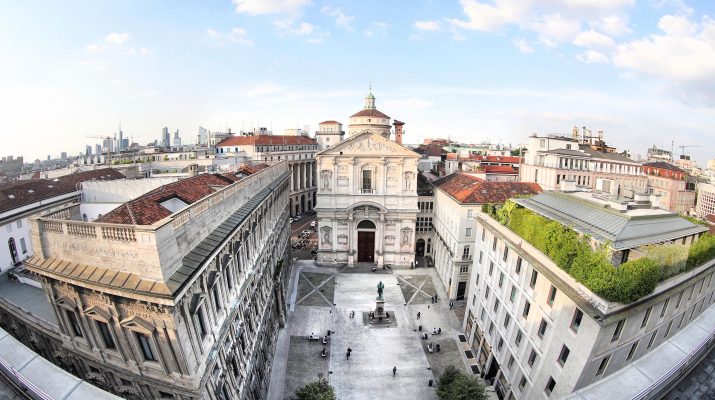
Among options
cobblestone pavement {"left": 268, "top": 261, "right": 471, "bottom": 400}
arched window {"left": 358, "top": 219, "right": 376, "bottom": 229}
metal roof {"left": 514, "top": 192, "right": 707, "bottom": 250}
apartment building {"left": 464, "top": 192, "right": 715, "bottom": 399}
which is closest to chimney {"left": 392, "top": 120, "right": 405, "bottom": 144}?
arched window {"left": 358, "top": 219, "right": 376, "bottom": 229}

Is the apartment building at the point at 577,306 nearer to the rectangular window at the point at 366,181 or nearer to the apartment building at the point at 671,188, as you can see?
the rectangular window at the point at 366,181

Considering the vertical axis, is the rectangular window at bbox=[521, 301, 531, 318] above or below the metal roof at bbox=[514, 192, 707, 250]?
below

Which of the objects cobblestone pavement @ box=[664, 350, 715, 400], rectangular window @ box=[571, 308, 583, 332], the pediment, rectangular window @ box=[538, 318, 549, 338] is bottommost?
rectangular window @ box=[538, 318, 549, 338]

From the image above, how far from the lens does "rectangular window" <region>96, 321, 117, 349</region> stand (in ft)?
50.0

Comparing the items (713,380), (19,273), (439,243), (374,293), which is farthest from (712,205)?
(19,273)

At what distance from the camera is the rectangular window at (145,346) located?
47.6 ft

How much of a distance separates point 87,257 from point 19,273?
51.9 feet

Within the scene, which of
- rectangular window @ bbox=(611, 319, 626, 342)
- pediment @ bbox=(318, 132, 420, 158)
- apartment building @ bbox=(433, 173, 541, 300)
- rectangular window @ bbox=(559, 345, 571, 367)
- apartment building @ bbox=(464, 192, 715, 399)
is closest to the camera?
rectangular window @ bbox=(611, 319, 626, 342)

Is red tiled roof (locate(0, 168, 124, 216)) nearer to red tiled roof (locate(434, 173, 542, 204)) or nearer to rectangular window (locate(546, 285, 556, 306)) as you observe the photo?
rectangular window (locate(546, 285, 556, 306))

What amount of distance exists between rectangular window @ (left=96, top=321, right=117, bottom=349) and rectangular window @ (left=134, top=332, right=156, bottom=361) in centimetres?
171

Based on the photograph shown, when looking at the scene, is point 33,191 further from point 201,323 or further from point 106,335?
point 201,323

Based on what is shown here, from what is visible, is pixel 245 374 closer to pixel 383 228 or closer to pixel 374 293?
pixel 374 293

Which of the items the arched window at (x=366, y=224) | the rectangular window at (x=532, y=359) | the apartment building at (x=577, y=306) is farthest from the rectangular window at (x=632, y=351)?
the arched window at (x=366, y=224)

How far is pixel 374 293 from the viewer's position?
150 ft
